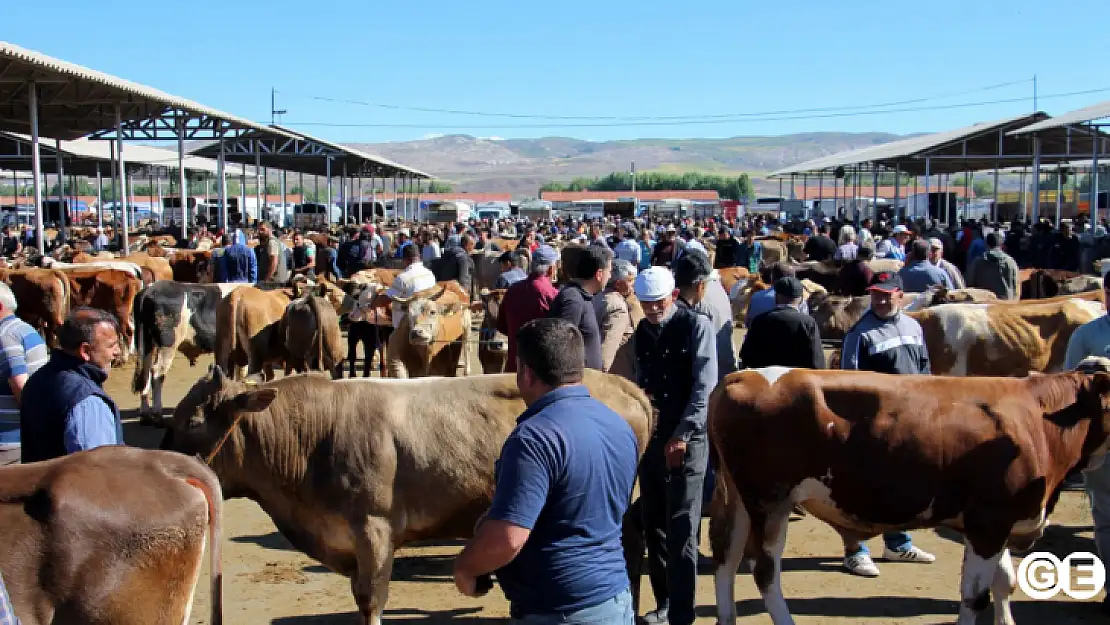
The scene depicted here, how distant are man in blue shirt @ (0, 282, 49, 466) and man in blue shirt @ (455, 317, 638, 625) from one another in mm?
3363

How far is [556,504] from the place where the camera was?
10.5ft

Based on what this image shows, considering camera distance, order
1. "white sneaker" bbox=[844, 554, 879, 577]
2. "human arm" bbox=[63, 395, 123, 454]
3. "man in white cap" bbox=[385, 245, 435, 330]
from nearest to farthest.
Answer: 1. "human arm" bbox=[63, 395, 123, 454]
2. "white sneaker" bbox=[844, 554, 879, 577]
3. "man in white cap" bbox=[385, 245, 435, 330]

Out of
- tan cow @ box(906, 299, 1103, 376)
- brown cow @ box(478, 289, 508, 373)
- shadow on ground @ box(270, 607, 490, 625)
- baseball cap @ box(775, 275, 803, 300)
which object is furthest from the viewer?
brown cow @ box(478, 289, 508, 373)

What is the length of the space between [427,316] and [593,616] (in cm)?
780

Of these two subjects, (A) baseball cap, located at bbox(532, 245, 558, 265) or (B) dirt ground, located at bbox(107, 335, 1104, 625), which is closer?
(B) dirt ground, located at bbox(107, 335, 1104, 625)

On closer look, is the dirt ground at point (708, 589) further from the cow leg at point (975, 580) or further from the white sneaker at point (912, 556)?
the cow leg at point (975, 580)

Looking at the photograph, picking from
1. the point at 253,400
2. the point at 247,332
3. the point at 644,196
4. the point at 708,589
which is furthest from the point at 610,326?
the point at 644,196

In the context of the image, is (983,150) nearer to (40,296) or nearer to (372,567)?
(40,296)

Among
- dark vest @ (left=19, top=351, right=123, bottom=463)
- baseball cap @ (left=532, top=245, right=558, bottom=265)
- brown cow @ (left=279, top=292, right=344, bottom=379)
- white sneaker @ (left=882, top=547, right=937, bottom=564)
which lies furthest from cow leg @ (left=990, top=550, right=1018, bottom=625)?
brown cow @ (left=279, top=292, right=344, bottom=379)

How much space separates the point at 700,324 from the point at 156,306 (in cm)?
871

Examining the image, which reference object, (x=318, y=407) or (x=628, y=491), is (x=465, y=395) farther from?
(x=628, y=491)

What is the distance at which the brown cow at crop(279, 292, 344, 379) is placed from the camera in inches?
462

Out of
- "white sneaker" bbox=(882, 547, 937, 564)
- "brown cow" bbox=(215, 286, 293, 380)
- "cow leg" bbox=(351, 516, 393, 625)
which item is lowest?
"white sneaker" bbox=(882, 547, 937, 564)

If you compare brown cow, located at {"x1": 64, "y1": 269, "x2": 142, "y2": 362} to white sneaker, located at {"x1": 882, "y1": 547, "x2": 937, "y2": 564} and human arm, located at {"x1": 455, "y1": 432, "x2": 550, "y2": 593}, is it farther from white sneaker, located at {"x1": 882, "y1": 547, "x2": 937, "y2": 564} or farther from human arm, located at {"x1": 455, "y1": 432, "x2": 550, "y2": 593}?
human arm, located at {"x1": 455, "y1": 432, "x2": 550, "y2": 593}
